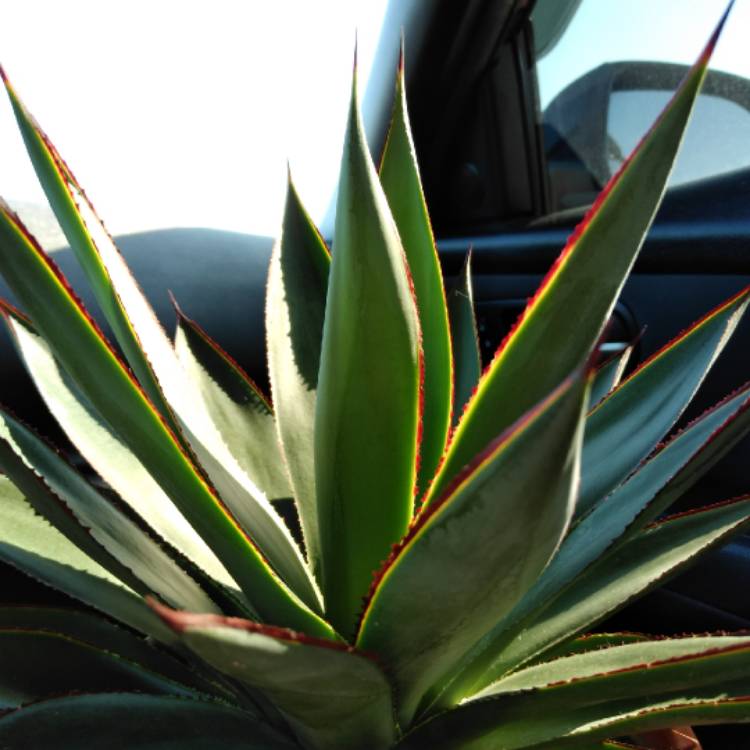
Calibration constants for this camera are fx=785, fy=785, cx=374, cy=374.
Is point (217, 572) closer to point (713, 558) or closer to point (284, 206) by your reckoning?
point (284, 206)

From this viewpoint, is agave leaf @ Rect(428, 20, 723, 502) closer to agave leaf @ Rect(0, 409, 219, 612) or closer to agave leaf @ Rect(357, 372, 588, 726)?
agave leaf @ Rect(357, 372, 588, 726)

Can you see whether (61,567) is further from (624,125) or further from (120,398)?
(624,125)

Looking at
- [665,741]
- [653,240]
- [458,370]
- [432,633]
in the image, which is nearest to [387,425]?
[432,633]

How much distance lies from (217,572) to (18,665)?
14cm

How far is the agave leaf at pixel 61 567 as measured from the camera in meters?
0.48

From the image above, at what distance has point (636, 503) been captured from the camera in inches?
20.3

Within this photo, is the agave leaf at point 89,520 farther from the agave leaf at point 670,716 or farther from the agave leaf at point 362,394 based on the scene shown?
the agave leaf at point 670,716

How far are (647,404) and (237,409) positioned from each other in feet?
1.07

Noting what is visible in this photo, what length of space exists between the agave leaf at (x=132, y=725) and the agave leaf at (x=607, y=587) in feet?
0.43

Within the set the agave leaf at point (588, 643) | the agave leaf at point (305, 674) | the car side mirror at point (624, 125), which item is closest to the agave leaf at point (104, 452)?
the agave leaf at point (305, 674)

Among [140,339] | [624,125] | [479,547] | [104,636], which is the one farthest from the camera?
[624,125]

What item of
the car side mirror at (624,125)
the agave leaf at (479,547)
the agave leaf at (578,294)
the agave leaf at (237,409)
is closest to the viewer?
the agave leaf at (479,547)

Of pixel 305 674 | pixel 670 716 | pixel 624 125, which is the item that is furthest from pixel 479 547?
pixel 624 125

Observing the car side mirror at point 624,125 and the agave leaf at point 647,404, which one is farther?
the car side mirror at point 624,125
